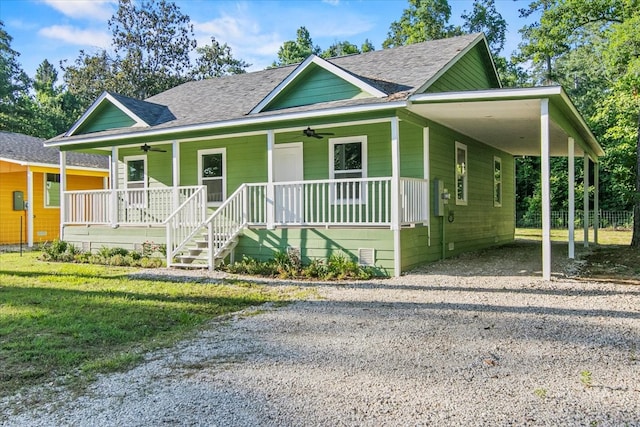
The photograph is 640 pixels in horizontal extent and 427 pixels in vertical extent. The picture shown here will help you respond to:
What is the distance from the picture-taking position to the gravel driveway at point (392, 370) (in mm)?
3135

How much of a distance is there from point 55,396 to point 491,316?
4.40 meters

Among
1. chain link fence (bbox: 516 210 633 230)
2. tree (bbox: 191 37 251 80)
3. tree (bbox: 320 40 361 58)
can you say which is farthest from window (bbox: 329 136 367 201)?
tree (bbox: 191 37 251 80)

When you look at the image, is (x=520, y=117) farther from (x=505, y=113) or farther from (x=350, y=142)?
(x=350, y=142)

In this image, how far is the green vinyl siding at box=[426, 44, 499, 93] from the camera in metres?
11.1

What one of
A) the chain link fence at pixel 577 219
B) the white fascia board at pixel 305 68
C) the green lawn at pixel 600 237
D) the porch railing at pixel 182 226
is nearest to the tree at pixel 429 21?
the chain link fence at pixel 577 219

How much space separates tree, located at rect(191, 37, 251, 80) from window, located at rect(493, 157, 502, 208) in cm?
2212

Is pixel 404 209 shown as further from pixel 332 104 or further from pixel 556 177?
pixel 556 177

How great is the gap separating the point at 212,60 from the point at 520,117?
26.5m

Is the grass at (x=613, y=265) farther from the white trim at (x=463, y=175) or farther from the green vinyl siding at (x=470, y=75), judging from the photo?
the green vinyl siding at (x=470, y=75)

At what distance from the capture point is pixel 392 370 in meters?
3.96

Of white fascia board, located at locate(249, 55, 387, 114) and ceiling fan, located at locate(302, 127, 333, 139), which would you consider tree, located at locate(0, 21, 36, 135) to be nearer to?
white fascia board, located at locate(249, 55, 387, 114)

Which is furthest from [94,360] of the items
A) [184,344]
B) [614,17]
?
[614,17]

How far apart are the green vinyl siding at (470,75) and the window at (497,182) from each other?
232 cm

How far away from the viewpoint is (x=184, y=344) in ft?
15.7
